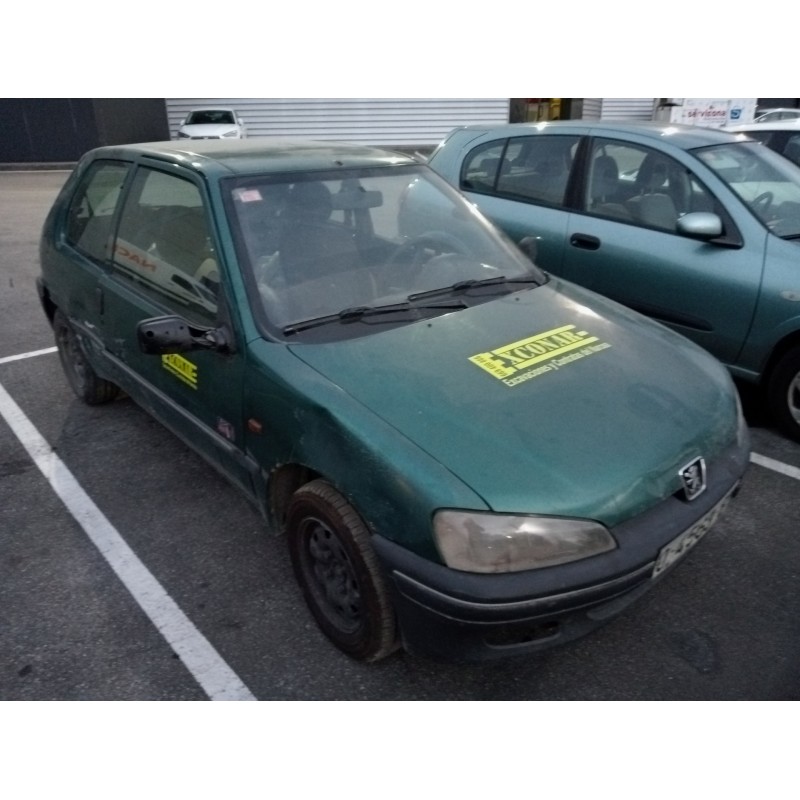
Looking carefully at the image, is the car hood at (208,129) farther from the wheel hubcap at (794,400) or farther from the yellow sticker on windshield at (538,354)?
the yellow sticker on windshield at (538,354)

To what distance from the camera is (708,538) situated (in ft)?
9.75

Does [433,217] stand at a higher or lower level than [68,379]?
higher

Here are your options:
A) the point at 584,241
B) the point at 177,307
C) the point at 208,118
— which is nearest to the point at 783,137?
the point at 584,241

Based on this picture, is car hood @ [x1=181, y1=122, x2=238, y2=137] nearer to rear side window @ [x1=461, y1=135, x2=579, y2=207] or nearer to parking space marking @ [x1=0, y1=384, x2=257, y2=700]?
rear side window @ [x1=461, y1=135, x2=579, y2=207]

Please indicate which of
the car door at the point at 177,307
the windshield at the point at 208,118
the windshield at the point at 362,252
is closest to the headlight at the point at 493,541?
the windshield at the point at 362,252

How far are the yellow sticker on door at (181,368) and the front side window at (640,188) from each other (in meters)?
2.90

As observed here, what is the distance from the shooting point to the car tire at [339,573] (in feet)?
6.87

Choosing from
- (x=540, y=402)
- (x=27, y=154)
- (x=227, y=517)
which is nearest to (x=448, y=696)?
(x=540, y=402)

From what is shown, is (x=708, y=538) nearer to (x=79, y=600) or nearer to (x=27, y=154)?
(x=79, y=600)

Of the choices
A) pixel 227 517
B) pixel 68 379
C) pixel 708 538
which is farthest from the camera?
pixel 68 379

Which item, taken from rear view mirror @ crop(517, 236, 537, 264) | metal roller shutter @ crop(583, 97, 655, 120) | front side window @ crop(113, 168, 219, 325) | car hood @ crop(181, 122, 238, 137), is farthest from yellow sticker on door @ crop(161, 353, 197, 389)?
metal roller shutter @ crop(583, 97, 655, 120)

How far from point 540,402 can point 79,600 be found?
1994mm

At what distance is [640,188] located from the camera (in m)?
4.22

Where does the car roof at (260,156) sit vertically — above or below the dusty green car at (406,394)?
above
